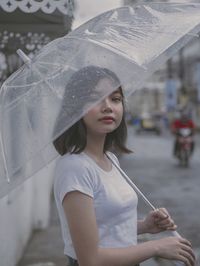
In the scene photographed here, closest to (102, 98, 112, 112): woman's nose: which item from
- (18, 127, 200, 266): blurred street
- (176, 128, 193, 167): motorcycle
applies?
(18, 127, 200, 266): blurred street

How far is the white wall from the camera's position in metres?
4.35

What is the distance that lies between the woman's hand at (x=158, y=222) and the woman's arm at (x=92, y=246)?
27cm

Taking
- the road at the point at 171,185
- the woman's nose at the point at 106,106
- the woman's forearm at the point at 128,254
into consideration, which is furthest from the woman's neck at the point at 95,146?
the road at the point at 171,185

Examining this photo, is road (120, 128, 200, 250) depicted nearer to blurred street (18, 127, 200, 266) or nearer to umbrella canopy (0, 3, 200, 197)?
blurred street (18, 127, 200, 266)

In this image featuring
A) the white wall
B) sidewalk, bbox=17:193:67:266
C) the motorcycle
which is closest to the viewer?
the white wall

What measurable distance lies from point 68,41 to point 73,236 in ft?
2.53

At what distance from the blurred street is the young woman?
0.38 m

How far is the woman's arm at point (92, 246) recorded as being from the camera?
1.72 meters

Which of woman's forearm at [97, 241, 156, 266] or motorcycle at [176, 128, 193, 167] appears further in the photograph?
motorcycle at [176, 128, 193, 167]

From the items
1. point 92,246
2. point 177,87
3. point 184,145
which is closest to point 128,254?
point 92,246

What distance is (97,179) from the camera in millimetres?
1837

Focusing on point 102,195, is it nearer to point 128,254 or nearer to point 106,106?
point 128,254

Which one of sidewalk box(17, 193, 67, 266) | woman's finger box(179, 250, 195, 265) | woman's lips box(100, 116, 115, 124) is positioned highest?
woman's lips box(100, 116, 115, 124)

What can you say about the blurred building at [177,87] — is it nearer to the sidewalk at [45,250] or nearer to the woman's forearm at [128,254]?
the sidewalk at [45,250]
